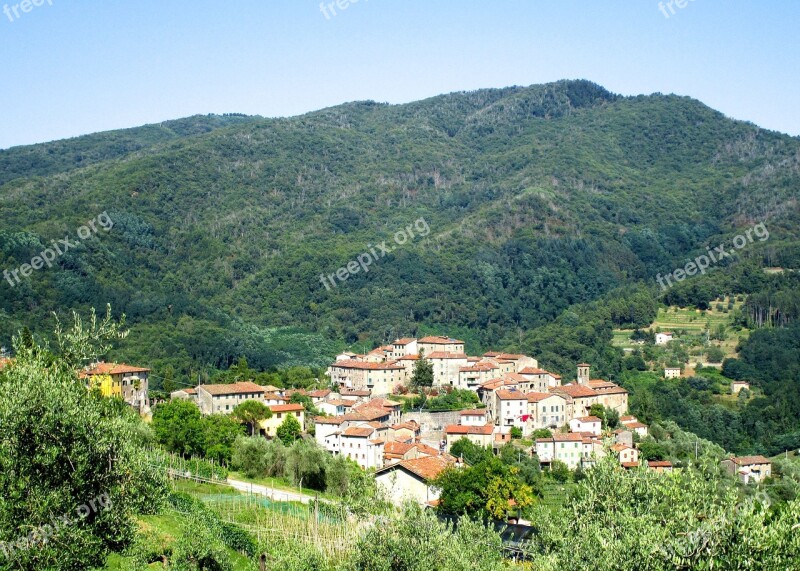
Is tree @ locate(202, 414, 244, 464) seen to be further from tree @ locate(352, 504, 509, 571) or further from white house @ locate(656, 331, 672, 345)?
white house @ locate(656, 331, 672, 345)

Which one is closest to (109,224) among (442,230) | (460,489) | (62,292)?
(62,292)

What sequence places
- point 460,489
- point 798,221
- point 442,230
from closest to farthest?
1. point 460,489
2. point 798,221
3. point 442,230

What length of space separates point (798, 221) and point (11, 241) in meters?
145

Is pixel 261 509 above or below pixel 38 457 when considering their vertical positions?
below

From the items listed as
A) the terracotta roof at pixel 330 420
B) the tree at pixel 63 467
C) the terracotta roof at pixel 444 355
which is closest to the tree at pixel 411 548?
the tree at pixel 63 467

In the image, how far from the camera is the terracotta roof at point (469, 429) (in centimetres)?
6269

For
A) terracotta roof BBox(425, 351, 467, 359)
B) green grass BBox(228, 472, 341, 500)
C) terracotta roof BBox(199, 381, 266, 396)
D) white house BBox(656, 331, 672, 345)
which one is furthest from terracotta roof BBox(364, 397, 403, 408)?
white house BBox(656, 331, 672, 345)

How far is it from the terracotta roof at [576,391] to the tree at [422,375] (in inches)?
401

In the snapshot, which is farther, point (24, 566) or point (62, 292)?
point (62, 292)

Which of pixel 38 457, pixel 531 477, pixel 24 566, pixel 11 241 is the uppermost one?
pixel 11 241

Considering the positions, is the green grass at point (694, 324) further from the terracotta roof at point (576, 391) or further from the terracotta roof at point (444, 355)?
the terracotta roof at point (444, 355)

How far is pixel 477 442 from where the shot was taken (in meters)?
62.7

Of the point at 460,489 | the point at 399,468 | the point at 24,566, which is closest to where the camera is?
the point at 24,566

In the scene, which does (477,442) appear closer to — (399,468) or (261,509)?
(399,468)
